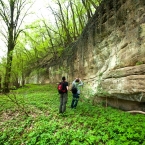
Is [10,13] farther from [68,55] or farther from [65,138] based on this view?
[65,138]

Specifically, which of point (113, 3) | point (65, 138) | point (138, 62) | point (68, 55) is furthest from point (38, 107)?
point (68, 55)

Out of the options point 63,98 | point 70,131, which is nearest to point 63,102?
point 63,98

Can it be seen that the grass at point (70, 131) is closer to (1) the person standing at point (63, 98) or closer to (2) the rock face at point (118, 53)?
(1) the person standing at point (63, 98)

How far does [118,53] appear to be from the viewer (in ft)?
27.5

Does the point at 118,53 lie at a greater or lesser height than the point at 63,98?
greater

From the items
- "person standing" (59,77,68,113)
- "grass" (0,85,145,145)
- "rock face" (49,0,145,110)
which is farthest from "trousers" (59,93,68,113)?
"rock face" (49,0,145,110)

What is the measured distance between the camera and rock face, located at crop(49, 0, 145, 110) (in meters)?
6.86

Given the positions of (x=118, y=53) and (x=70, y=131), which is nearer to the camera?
(x=70, y=131)

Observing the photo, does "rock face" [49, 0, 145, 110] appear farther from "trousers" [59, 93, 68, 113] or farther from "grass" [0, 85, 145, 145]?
"trousers" [59, 93, 68, 113]

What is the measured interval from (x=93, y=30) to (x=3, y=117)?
9380mm

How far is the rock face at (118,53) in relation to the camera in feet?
22.5

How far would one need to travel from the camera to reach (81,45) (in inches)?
555

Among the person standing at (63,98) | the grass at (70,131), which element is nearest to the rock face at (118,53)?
the grass at (70,131)

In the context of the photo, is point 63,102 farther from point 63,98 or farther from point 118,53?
point 118,53
